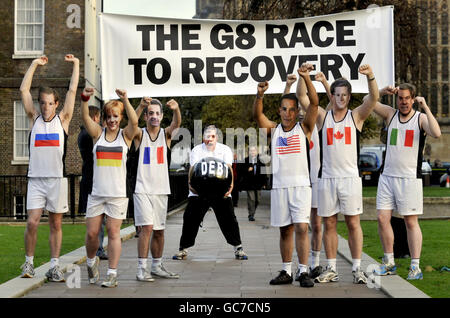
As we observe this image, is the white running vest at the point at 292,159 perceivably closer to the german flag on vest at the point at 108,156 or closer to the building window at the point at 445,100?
the german flag on vest at the point at 108,156

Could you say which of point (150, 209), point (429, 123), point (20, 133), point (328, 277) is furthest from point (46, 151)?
point (20, 133)

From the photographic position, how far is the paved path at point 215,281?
27.5 feet

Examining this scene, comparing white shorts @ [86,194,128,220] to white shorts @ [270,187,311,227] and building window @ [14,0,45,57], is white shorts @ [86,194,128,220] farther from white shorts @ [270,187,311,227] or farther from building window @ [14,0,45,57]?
building window @ [14,0,45,57]

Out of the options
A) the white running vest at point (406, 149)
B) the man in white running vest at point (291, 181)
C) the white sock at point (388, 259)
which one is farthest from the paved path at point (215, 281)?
the white running vest at point (406, 149)

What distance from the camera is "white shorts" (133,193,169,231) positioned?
933 cm

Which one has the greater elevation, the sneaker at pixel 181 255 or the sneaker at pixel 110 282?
the sneaker at pixel 110 282

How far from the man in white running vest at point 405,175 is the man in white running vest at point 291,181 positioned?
3.61 ft

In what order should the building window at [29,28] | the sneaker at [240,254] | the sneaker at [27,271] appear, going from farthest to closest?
the building window at [29,28]
the sneaker at [240,254]
the sneaker at [27,271]

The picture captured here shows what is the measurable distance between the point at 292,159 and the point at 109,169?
198cm

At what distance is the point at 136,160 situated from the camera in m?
9.44

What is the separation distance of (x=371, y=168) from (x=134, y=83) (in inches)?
1519

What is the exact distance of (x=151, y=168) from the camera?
9.42 meters
